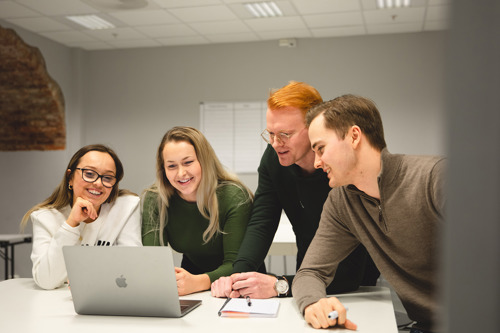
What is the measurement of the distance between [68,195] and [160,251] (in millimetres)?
992

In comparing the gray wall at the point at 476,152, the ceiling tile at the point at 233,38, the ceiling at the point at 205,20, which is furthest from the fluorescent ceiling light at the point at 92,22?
the gray wall at the point at 476,152

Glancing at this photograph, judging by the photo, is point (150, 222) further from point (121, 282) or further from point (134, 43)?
point (134, 43)

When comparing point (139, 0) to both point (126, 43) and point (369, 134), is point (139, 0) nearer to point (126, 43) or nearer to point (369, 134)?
point (126, 43)

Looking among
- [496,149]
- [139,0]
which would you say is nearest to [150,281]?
[496,149]

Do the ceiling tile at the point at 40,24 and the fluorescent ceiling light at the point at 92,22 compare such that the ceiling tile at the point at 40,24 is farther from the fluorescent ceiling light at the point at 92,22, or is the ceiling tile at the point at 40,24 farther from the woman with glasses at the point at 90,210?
the woman with glasses at the point at 90,210

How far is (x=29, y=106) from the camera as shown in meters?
5.73

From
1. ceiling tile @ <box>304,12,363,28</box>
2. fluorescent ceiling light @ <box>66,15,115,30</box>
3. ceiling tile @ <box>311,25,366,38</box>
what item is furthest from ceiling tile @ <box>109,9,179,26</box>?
ceiling tile @ <box>311,25,366,38</box>

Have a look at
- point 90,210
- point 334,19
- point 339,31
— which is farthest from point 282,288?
point 339,31

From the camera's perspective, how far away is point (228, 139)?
19.7ft

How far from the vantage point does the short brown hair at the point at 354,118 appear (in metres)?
1.50

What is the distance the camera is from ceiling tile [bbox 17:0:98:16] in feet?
14.6

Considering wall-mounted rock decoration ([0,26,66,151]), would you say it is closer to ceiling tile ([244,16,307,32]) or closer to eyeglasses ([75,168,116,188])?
ceiling tile ([244,16,307,32])

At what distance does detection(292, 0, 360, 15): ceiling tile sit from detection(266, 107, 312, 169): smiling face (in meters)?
2.87

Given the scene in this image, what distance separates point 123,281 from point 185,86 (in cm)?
497
